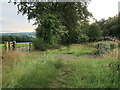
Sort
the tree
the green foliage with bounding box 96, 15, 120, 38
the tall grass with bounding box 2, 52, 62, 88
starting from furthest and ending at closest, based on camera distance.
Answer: the tree, the green foliage with bounding box 96, 15, 120, 38, the tall grass with bounding box 2, 52, 62, 88

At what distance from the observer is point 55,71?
179cm

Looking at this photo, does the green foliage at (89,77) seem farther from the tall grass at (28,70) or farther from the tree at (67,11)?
the tree at (67,11)

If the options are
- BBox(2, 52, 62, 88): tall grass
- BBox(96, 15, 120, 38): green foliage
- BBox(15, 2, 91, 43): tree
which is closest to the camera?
BBox(2, 52, 62, 88): tall grass

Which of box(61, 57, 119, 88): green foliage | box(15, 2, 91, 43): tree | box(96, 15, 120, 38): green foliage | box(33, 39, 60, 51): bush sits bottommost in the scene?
box(61, 57, 119, 88): green foliage

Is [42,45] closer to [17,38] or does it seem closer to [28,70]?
[17,38]

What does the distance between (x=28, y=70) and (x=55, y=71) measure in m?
0.51

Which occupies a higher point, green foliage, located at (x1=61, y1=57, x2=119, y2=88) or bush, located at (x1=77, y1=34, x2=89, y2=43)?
bush, located at (x1=77, y1=34, x2=89, y2=43)

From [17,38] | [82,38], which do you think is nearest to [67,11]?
[82,38]

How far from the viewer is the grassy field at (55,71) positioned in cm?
136

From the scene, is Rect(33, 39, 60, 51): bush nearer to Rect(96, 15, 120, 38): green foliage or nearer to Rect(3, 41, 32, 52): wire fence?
Rect(3, 41, 32, 52): wire fence

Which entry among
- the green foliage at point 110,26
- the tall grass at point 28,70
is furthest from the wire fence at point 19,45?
the green foliage at point 110,26

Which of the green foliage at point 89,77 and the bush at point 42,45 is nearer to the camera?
the green foliage at point 89,77

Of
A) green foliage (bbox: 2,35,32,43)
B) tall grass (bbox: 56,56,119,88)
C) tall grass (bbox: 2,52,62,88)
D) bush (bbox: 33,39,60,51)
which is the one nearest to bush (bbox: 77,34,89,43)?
bush (bbox: 33,39,60,51)

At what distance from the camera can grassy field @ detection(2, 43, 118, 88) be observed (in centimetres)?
136
